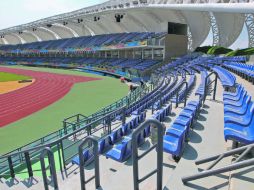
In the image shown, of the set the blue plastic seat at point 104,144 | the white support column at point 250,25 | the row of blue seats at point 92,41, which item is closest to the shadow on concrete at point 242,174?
the blue plastic seat at point 104,144

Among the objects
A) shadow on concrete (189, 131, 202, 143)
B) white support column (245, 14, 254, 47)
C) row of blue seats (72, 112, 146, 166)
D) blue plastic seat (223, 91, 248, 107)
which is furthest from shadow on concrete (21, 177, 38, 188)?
white support column (245, 14, 254, 47)

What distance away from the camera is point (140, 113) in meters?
10.3

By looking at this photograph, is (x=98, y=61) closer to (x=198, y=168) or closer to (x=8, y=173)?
(x=8, y=173)

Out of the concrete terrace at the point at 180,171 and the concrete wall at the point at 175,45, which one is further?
the concrete wall at the point at 175,45

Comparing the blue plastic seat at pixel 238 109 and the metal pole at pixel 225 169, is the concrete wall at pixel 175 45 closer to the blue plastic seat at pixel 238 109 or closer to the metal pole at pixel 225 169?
the blue plastic seat at pixel 238 109

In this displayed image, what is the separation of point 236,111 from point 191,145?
1.55 metres

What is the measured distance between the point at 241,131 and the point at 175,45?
33971 mm

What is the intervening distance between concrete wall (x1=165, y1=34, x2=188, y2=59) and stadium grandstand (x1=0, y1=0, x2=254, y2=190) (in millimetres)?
165

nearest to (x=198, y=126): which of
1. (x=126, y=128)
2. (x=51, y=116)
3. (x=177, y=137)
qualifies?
(x=177, y=137)

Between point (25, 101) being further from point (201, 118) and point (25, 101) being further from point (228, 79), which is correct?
point (201, 118)

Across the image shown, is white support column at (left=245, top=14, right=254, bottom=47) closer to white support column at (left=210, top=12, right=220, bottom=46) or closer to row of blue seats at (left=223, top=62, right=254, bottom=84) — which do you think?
white support column at (left=210, top=12, right=220, bottom=46)

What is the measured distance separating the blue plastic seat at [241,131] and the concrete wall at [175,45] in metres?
31.6

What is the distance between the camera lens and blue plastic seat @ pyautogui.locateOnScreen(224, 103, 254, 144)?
423 cm

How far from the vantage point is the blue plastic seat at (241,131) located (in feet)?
13.9
